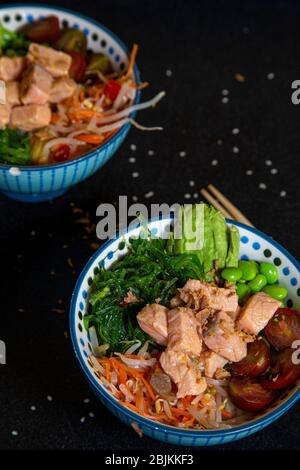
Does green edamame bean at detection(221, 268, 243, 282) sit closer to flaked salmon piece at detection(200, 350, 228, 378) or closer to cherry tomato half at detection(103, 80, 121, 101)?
flaked salmon piece at detection(200, 350, 228, 378)

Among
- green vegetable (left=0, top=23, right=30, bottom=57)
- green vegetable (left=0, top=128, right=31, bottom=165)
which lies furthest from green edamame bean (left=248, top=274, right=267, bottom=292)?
green vegetable (left=0, top=23, right=30, bottom=57)

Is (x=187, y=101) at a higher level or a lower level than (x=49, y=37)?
lower

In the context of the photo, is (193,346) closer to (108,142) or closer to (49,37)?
(108,142)

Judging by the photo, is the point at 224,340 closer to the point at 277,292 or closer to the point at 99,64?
the point at 277,292

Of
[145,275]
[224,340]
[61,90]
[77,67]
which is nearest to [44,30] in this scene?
[77,67]

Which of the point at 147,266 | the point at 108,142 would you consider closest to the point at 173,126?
the point at 108,142
